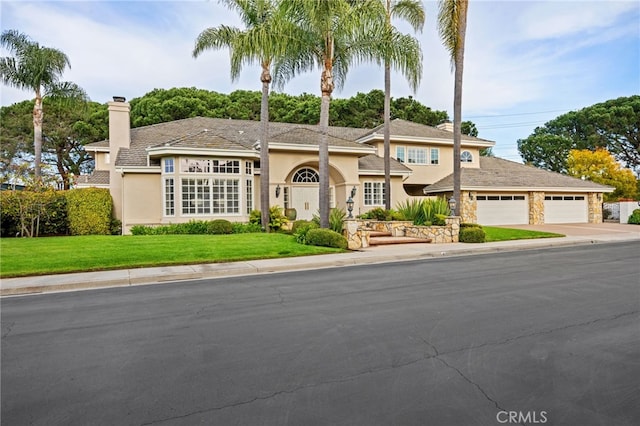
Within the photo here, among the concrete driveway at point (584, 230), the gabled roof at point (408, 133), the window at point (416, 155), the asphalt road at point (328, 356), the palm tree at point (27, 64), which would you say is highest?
the palm tree at point (27, 64)

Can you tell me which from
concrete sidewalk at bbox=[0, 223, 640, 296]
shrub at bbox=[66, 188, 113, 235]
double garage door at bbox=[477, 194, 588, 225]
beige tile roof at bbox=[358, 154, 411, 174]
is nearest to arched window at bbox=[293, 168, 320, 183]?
beige tile roof at bbox=[358, 154, 411, 174]

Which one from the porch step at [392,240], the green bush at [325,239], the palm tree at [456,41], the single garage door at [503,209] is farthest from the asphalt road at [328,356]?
the single garage door at [503,209]

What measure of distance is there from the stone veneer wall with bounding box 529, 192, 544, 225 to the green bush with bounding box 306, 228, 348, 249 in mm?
17983

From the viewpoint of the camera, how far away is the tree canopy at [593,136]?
45.4m

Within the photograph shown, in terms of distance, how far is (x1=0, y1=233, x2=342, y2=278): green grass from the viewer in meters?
10.2

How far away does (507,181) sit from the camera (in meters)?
25.6

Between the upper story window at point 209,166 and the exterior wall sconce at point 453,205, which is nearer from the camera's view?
the exterior wall sconce at point 453,205

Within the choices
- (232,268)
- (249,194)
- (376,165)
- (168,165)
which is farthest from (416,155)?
(232,268)

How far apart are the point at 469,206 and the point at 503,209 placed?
9.98 feet

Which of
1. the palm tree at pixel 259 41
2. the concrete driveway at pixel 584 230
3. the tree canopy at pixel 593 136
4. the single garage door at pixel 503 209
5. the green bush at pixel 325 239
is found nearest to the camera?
the green bush at pixel 325 239

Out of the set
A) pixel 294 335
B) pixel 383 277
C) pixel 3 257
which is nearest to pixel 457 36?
pixel 383 277

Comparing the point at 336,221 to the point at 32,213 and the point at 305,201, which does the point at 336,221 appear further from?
the point at 32,213

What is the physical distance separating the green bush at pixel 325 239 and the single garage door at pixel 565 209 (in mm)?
19241

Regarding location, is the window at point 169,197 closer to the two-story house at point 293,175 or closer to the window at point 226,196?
the two-story house at point 293,175
